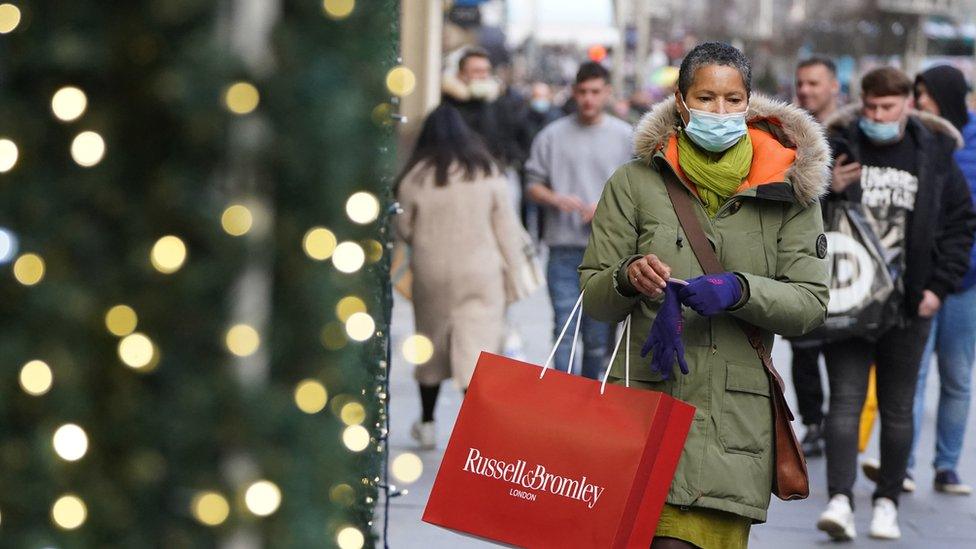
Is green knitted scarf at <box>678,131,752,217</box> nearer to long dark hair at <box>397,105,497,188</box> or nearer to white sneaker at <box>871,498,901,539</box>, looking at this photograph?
white sneaker at <box>871,498,901,539</box>

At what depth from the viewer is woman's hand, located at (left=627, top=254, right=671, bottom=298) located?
323 cm

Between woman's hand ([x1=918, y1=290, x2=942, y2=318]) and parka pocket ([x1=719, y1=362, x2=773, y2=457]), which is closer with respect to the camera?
parka pocket ([x1=719, y1=362, x2=773, y2=457])

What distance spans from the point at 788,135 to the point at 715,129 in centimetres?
26

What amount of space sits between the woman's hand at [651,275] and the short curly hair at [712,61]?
49 cm

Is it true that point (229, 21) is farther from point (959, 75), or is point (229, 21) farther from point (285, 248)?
point (959, 75)

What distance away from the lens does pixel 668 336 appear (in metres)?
3.27

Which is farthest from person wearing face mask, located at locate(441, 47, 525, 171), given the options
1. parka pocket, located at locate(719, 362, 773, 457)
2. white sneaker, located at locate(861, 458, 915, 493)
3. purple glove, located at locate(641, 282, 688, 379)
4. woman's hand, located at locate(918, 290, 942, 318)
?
purple glove, located at locate(641, 282, 688, 379)

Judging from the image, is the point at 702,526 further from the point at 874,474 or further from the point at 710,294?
the point at 874,474

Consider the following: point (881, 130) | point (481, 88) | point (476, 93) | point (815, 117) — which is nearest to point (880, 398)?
point (881, 130)

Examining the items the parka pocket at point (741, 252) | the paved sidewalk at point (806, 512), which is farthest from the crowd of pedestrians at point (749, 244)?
the paved sidewalk at point (806, 512)

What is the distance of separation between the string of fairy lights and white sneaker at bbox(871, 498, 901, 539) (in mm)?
4736

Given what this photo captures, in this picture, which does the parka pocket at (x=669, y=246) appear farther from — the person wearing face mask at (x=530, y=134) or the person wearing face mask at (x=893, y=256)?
the person wearing face mask at (x=530, y=134)

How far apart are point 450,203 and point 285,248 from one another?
5.95 m

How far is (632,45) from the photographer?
78.6 metres
